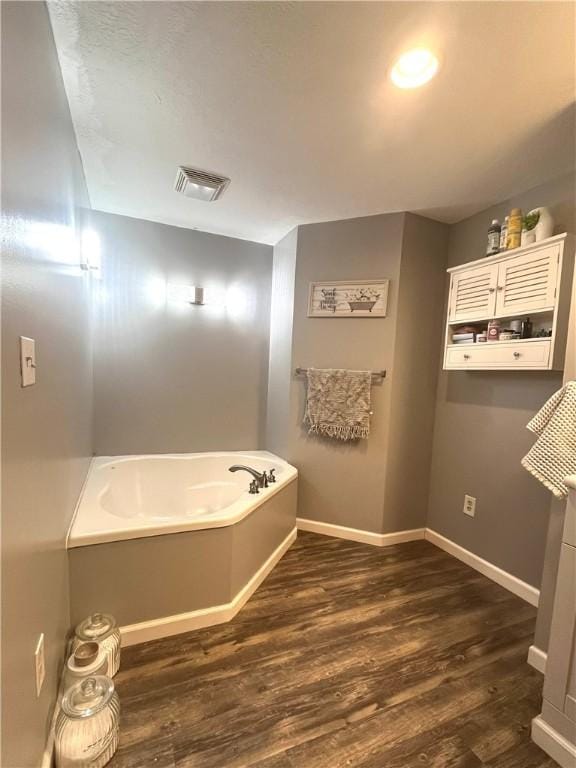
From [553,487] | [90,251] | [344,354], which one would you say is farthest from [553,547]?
[90,251]

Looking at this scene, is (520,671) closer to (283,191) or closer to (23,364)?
(23,364)

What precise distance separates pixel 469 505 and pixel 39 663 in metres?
2.31

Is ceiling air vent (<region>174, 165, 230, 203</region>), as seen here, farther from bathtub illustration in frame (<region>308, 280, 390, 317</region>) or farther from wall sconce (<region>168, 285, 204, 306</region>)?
bathtub illustration in frame (<region>308, 280, 390, 317</region>)

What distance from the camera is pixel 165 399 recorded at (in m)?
2.74

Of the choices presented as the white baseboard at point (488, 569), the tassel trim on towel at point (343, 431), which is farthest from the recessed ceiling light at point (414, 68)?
the white baseboard at point (488, 569)

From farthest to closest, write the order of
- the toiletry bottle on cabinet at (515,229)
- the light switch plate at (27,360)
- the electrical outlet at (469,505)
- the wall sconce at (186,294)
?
1. the wall sconce at (186,294)
2. the electrical outlet at (469,505)
3. the toiletry bottle on cabinet at (515,229)
4. the light switch plate at (27,360)

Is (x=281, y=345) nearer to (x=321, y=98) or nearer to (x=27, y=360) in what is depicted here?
(x=321, y=98)

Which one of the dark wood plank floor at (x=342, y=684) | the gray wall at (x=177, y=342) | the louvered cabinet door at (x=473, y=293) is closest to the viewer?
the dark wood plank floor at (x=342, y=684)

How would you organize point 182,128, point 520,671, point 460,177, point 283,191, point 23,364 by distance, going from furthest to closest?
point 283,191 → point 460,177 → point 182,128 → point 520,671 → point 23,364

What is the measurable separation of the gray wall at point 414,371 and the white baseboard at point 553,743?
131 cm

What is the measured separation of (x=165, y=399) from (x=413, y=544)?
223cm

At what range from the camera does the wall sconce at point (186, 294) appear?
270 cm

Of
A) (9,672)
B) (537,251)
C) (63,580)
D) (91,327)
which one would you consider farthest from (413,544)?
(91,327)

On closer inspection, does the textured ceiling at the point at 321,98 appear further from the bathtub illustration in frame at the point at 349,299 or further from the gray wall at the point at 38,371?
the bathtub illustration in frame at the point at 349,299
